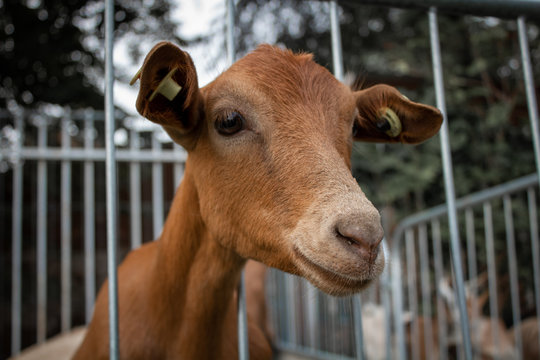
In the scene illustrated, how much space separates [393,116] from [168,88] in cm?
100

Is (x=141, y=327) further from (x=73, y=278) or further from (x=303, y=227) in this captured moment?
(x=73, y=278)

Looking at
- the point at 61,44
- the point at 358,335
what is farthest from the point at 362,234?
the point at 61,44

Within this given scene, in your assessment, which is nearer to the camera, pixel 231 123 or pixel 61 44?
pixel 231 123

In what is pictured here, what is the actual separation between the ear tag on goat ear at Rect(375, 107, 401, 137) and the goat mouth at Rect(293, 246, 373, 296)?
2.80 feet

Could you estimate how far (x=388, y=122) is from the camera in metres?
1.87

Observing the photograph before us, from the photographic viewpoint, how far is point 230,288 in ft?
5.94

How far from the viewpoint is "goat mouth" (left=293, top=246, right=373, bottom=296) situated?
1250 mm

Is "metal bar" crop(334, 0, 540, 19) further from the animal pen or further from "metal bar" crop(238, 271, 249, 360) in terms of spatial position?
A: the animal pen

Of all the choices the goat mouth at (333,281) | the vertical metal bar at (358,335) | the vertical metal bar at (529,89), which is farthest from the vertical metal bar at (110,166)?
the vertical metal bar at (529,89)

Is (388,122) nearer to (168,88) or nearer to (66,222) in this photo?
(168,88)

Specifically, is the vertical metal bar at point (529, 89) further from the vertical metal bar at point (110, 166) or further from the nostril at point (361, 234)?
the vertical metal bar at point (110, 166)

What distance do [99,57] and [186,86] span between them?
493 centimetres

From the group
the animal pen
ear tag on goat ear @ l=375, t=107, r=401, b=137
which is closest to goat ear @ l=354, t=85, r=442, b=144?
ear tag on goat ear @ l=375, t=107, r=401, b=137

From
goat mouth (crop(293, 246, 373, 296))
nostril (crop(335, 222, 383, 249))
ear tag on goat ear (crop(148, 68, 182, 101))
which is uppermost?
ear tag on goat ear (crop(148, 68, 182, 101))
